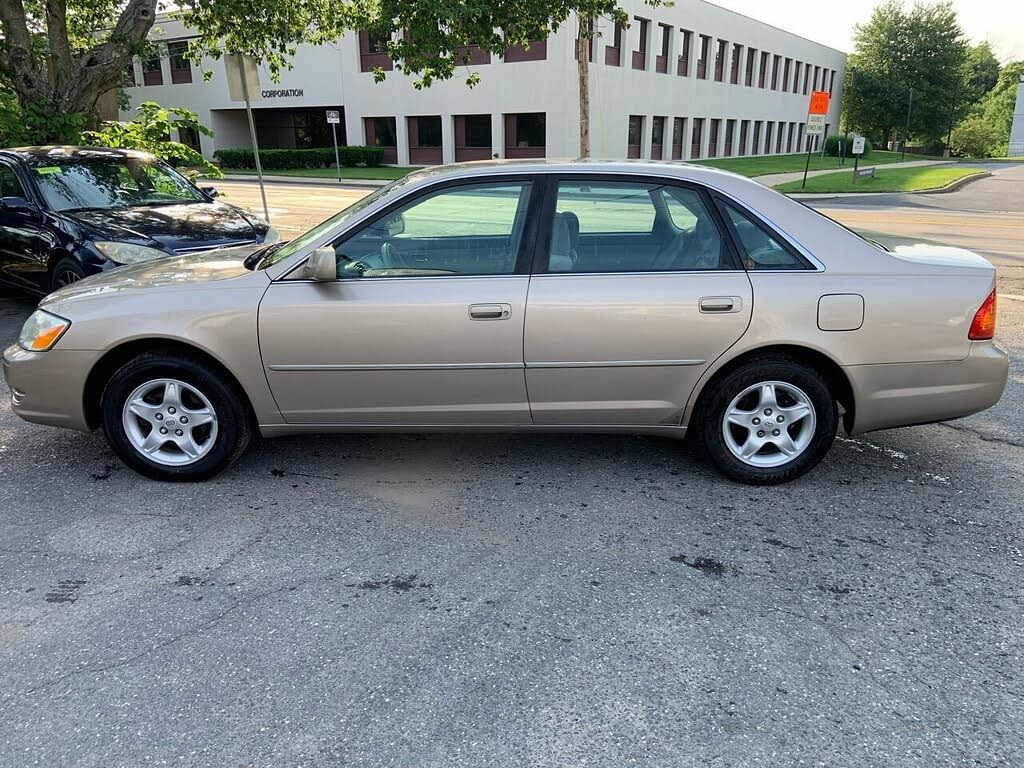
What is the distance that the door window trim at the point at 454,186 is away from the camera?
383cm

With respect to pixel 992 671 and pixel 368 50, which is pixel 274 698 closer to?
pixel 992 671

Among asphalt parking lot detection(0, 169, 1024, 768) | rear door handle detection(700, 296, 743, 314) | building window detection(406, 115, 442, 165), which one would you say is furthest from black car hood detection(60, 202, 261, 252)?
building window detection(406, 115, 442, 165)

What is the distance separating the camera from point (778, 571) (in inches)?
130

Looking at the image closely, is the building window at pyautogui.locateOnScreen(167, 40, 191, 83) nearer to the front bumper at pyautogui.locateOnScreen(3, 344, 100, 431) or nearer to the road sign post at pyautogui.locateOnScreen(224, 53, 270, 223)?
the road sign post at pyautogui.locateOnScreen(224, 53, 270, 223)

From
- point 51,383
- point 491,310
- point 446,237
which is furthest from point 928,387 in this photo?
point 51,383

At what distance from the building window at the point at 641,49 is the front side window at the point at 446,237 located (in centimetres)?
3582

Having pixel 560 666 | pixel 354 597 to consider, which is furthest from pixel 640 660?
pixel 354 597

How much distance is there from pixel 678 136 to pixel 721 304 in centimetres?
4130

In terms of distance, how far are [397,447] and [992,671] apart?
10.3 feet

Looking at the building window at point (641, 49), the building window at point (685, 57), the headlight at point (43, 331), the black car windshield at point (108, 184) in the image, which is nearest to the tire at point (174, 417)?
the headlight at point (43, 331)

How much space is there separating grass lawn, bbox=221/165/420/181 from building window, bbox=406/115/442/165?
3.06 ft

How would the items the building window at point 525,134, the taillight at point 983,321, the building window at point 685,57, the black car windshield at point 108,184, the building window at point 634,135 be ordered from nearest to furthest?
1. the taillight at point 983,321
2. the black car windshield at point 108,184
3. the building window at point 525,134
4. the building window at point 634,135
5. the building window at point 685,57

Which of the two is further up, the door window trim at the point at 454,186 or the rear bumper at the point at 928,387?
the door window trim at the point at 454,186

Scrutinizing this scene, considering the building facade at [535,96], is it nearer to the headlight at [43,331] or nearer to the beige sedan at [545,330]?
the beige sedan at [545,330]
